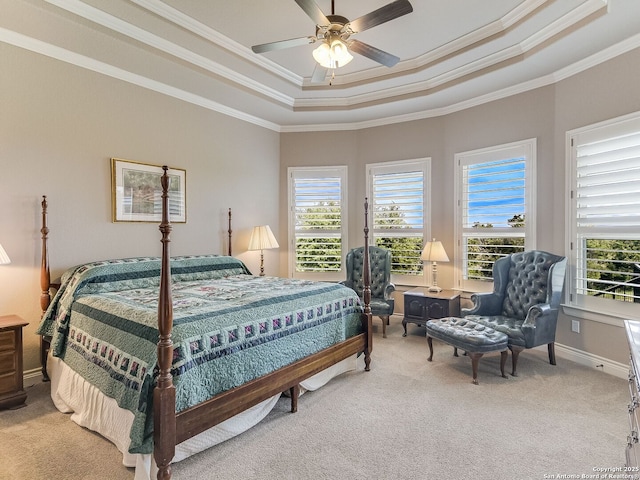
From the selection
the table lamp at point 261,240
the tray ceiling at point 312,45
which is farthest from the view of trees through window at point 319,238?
the tray ceiling at point 312,45

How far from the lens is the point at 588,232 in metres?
3.64

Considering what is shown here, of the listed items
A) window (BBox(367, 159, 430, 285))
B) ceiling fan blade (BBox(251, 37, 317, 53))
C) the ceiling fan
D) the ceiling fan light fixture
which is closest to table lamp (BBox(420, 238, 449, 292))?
window (BBox(367, 159, 430, 285))

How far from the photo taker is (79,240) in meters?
3.52

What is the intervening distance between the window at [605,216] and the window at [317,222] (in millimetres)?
2986

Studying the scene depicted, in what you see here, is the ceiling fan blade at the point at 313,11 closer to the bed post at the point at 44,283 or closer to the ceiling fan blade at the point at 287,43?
the ceiling fan blade at the point at 287,43

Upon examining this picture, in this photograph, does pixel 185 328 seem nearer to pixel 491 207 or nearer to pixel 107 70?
pixel 107 70

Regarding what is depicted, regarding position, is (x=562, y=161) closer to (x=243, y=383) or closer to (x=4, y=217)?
(x=243, y=383)

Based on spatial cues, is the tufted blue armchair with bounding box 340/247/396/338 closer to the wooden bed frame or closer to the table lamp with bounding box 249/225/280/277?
the table lamp with bounding box 249/225/280/277

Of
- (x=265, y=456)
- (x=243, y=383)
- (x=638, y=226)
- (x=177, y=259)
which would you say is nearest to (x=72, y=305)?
(x=177, y=259)

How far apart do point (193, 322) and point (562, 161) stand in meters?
4.04

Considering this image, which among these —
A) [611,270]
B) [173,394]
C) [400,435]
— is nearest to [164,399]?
[173,394]

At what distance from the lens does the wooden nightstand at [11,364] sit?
2674mm

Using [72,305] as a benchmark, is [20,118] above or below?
above

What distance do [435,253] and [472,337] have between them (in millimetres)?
1569
